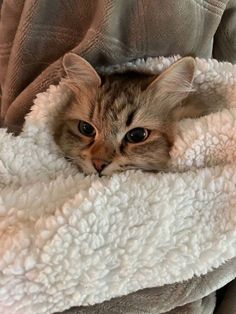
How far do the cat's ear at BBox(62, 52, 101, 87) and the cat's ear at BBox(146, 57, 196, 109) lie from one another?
12 cm

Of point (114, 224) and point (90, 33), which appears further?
point (90, 33)

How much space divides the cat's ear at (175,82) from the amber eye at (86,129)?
0.50ft

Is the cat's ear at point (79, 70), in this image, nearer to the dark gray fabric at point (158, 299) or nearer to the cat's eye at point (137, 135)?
the cat's eye at point (137, 135)

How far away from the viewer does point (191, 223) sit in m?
0.91

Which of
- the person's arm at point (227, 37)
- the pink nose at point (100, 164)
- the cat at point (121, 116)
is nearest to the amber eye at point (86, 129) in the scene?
the cat at point (121, 116)

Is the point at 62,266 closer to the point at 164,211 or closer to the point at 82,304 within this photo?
the point at 82,304

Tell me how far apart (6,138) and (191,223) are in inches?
16.0

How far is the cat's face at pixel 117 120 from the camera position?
106cm

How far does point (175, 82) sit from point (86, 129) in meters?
0.22

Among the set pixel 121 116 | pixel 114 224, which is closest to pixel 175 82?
pixel 121 116

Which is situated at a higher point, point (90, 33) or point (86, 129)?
point (90, 33)

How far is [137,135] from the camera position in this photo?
3.62 feet

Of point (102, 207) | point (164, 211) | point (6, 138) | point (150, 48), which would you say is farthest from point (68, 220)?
point (150, 48)

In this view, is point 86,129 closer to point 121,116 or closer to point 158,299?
point 121,116
